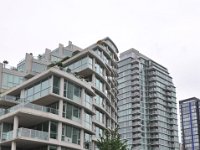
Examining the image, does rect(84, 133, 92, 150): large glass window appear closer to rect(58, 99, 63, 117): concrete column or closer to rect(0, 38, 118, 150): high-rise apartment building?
rect(0, 38, 118, 150): high-rise apartment building

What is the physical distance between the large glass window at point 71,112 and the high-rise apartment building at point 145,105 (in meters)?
72.3

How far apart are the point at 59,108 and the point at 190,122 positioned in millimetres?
143586

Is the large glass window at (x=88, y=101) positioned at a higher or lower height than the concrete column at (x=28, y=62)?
lower

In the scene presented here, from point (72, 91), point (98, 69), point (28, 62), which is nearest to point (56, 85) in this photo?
point (72, 91)

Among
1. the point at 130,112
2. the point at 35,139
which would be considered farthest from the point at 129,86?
the point at 35,139

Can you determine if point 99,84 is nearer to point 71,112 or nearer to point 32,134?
point 71,112

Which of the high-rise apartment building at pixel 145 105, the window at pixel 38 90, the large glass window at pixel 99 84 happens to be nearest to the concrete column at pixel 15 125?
the window at pixel 38 90

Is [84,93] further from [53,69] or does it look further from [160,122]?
[160,122]

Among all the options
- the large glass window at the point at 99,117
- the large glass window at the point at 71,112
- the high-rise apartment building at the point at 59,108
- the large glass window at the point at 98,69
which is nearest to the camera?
the high-rise apartment building at the point at 59,108

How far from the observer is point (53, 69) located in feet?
140

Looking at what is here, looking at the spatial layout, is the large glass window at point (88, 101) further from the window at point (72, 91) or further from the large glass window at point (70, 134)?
the large glass window at point (70, 134)

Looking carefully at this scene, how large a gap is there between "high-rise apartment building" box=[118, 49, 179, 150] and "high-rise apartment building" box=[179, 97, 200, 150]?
1854 inches

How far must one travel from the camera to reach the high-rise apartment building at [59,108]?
40.5 meters

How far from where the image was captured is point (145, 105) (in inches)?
4909
